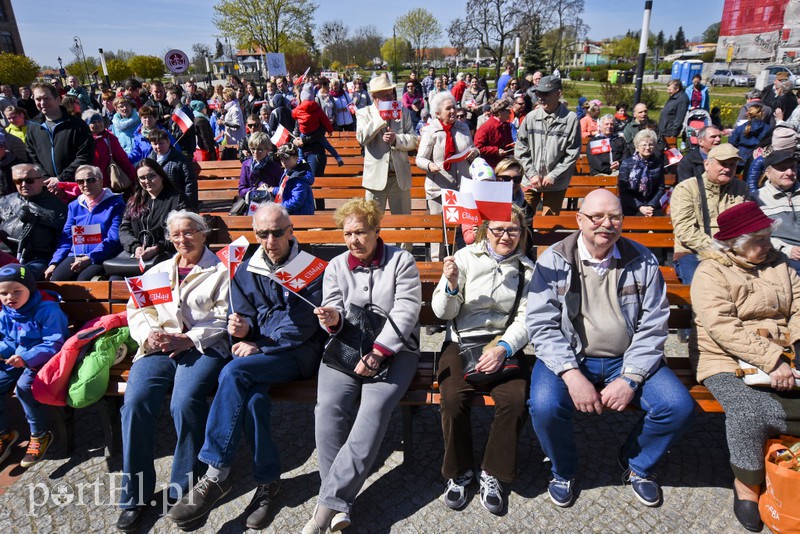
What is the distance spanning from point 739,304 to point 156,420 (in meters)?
3.55

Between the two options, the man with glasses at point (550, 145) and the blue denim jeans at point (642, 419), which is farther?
the man with glasses at point (550, 145)

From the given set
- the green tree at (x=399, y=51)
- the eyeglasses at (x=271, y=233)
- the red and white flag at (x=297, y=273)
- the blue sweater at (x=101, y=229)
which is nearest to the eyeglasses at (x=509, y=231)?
the red and white flag at (x=297, y=273)

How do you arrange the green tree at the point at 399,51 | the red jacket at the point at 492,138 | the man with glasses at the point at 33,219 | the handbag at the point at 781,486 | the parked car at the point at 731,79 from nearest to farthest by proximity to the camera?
the handbag at the point at 781,486 < the man with glasses at the point at 33,219 < the red jacket at the point at 492,138 < the parked car at the point at 731,79 < the green tree at the point at 399,51

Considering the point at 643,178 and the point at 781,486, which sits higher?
the point at 643,178

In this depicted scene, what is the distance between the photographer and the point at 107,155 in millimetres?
6254

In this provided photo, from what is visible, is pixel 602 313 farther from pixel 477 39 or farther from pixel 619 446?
pixel 477 39

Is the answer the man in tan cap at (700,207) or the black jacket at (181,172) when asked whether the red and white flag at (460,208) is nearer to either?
the man in tan cap at (700,207)

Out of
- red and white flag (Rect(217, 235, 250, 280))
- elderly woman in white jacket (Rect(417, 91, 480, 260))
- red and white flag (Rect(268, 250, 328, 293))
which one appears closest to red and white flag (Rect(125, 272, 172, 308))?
red and white flag (Rect(217, 235, 250, 280))

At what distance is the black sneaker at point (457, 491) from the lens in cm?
288

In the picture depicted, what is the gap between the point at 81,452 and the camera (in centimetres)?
346

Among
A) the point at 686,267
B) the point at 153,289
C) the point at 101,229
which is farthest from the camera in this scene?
the point at 101,229

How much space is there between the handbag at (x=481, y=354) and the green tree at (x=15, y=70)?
34.3m

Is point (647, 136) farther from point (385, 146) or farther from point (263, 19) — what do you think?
point (263, 19)

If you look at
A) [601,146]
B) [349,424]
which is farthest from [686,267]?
Answer: [601,146]
